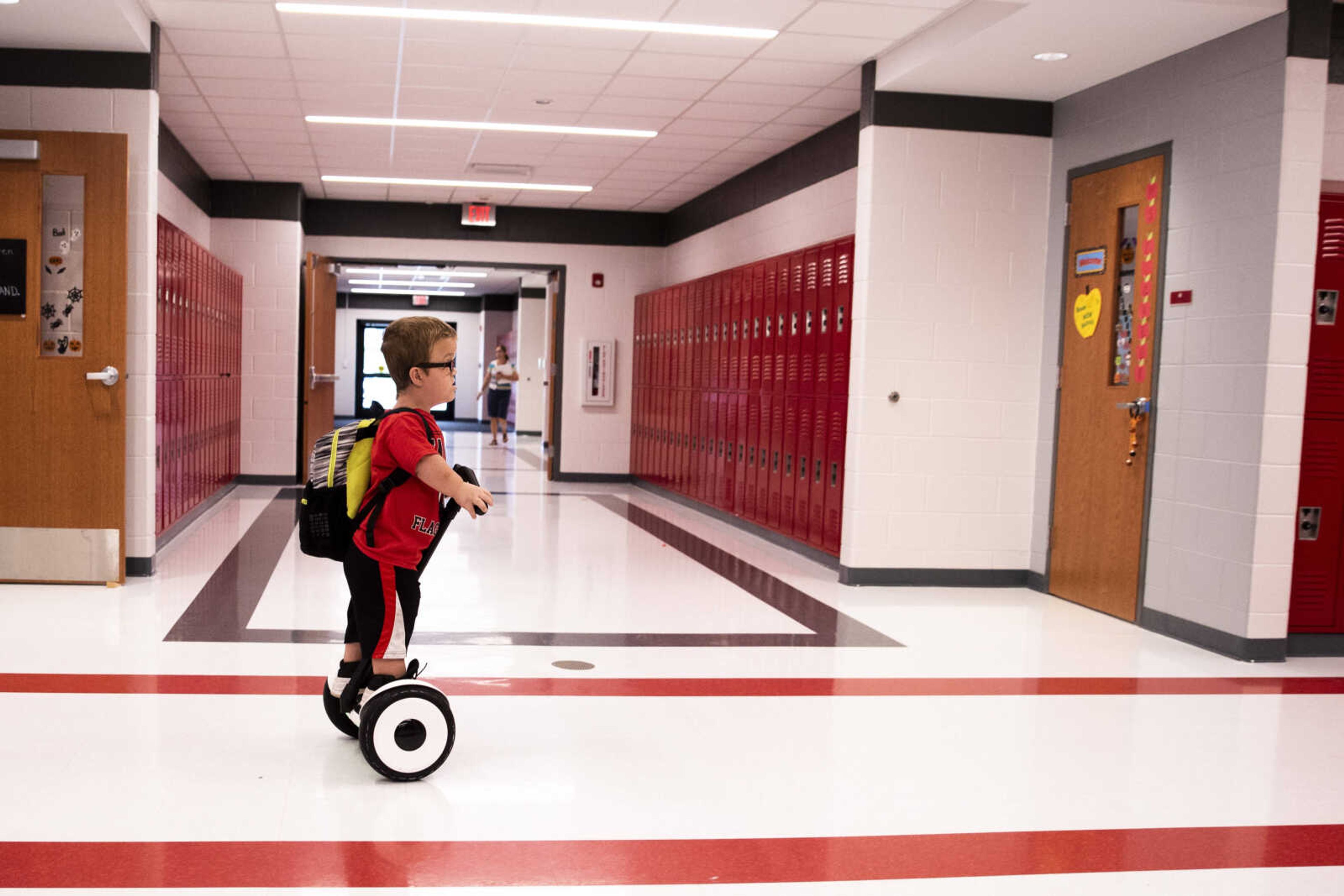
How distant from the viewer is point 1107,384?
17.5 feet

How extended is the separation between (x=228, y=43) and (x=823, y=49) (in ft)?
8.96

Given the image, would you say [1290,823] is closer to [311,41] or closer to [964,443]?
[964,443]

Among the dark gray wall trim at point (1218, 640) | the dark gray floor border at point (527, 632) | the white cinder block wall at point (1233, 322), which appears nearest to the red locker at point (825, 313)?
the dark gray floor border at point (527, 632)

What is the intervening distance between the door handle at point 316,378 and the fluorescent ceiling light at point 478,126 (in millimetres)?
2859

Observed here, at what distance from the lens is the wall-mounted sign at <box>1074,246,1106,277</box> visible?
5395 millimetres

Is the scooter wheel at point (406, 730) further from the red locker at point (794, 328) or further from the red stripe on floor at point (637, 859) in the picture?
the red locker at point (794, 328)

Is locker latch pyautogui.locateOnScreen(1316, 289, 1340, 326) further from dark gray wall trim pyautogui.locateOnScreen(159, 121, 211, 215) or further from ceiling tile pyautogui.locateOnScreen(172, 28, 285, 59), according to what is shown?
dark gray wall trim pyautogui.locateOnScreen(159, 121, 211, 215)

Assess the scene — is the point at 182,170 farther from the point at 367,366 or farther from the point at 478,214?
the point at 367,366

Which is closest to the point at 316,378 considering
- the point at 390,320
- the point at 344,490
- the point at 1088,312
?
the point at 1088,312

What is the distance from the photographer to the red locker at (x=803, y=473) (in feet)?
22.0

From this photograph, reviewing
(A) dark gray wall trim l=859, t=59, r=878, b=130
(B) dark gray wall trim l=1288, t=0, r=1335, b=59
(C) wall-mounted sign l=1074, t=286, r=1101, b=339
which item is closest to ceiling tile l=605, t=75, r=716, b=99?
(A) dark gray wall trim l=859, t=59, r=878, b=130

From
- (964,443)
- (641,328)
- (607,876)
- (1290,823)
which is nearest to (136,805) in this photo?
(607,876)

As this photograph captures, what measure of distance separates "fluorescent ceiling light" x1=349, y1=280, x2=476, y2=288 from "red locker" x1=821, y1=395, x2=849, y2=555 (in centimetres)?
1299

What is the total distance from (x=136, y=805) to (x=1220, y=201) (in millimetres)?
4258
